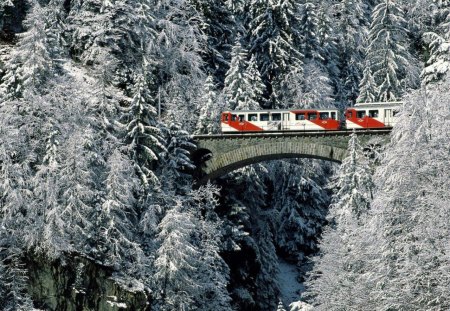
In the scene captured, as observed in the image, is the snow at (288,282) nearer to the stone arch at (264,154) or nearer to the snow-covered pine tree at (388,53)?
the stone arch at (264,154)

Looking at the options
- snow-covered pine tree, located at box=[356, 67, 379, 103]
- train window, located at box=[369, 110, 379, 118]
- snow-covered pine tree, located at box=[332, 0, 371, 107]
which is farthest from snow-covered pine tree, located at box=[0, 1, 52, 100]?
snow-covered pine tree, located at box=[332, 0, 371, 107]

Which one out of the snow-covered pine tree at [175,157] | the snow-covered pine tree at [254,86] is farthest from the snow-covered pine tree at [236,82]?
the snow-covered pine tree at [175,157]

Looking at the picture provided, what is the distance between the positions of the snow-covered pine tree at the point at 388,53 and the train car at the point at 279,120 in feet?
43.6

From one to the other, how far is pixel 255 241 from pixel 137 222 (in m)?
12.8

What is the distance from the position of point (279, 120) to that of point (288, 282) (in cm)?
1476

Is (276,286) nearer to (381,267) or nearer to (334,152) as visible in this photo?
(334,152)

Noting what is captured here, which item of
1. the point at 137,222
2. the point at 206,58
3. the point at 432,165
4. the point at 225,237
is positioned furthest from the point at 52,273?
the point at 206,58

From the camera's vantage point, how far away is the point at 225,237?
5553cm

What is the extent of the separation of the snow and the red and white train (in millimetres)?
12520

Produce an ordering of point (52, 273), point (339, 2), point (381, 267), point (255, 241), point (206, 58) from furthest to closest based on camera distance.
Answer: point (339, 2) → point (206, 58) → point (255, 241) → point (52, 273) → point (381, 267)

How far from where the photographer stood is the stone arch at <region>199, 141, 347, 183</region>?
2108 inches

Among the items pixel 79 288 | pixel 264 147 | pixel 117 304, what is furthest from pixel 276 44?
pixel 79 288

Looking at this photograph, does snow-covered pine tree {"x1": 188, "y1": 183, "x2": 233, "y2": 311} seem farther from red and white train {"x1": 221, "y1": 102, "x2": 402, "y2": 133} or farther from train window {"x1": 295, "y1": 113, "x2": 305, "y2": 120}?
train window {"x1": 295, "y1": 113, "x2": 305, "y2": 120}

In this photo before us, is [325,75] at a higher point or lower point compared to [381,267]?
higher
